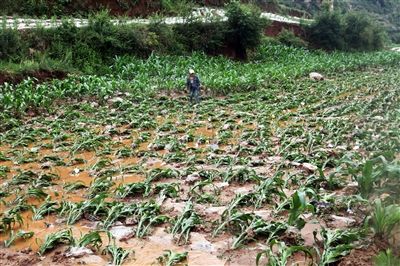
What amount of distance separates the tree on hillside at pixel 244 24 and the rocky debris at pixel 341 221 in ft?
76.9

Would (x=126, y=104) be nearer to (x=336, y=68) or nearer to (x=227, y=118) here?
(x=227, y=118)

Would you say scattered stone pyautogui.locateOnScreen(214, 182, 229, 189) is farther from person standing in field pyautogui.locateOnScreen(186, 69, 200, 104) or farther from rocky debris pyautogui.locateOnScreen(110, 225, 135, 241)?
person standing in field pyautogui.locateOnScreen(186, 69, 200, 104)

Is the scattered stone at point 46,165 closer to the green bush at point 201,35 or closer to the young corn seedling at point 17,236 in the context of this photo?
the young corn seedling at point 17,236

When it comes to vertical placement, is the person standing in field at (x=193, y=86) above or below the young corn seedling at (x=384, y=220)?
below

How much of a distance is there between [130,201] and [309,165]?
2.61 metres

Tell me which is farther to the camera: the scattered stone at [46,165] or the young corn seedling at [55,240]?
the scattered stone at [46,165]

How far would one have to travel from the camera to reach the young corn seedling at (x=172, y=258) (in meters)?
3.95

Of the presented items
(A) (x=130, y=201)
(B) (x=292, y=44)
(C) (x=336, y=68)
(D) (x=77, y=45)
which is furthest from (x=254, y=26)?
(A) (x=130, y=201)

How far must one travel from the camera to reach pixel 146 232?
15.1 feet

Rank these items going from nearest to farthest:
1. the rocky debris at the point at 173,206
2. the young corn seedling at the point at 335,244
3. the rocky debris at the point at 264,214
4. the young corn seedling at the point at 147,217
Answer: the young corn seedling at the point at 335,244 < the young corn seedling at the point at 147,217 < the rocky debris at the point at 264,214 < the rocky debris at the point at 173,206

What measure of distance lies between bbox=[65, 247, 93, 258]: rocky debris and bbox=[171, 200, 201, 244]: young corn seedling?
85cm

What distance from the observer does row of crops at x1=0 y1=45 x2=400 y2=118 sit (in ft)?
43.0

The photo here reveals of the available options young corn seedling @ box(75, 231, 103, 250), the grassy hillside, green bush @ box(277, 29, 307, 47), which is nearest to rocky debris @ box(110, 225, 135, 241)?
young corn seedling @ box(75, 231, 103, 250)

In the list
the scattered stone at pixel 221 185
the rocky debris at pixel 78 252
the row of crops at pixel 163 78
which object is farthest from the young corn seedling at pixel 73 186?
the row of crops at pixel 163 78
